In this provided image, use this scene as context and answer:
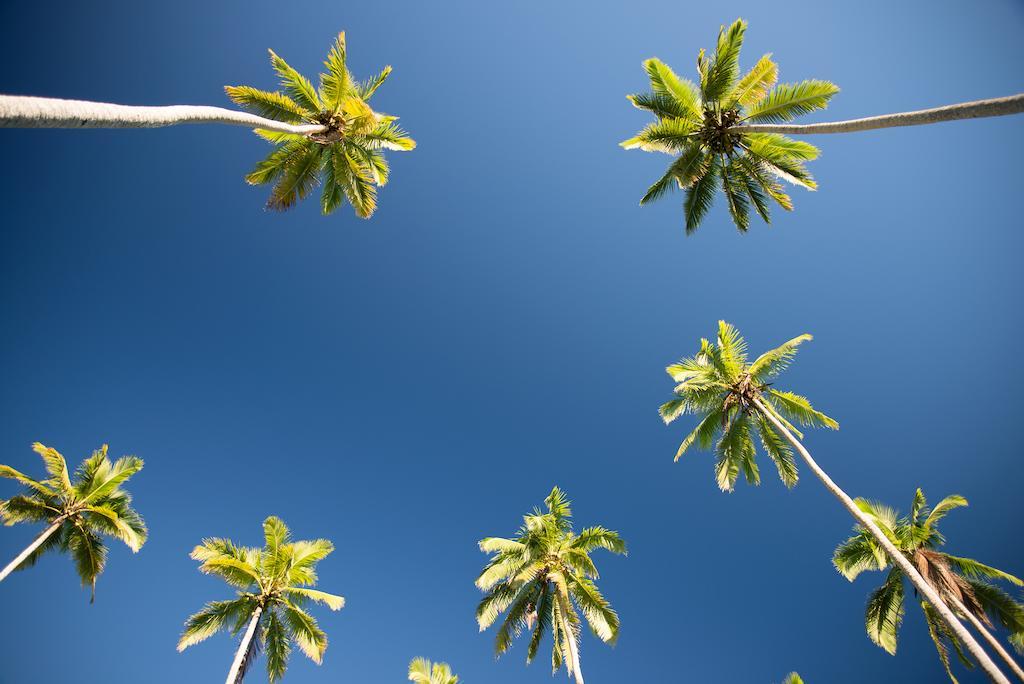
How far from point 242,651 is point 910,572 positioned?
72.1ft

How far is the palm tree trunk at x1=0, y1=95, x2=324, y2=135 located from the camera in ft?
16.5

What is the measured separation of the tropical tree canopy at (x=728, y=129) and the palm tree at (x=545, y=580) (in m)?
13.6

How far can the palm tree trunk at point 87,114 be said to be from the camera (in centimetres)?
502

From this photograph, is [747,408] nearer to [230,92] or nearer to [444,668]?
[444,668]

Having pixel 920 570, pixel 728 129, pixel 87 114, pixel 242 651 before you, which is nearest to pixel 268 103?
pixel 87 114

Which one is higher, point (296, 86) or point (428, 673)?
point (296, 86)

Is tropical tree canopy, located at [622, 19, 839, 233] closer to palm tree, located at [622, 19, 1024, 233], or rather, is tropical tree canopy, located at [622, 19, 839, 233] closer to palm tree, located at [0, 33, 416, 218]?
palm tree, located at [622, 19, 1024, 233]

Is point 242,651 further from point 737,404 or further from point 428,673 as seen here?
point 737,404

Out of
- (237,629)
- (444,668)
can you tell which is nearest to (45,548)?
(237,629)

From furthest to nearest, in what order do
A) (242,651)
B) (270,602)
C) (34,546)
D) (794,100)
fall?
(34,546), (270,602), (242,651), (794,100)

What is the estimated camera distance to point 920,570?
15.0m

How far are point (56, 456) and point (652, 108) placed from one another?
28.6 meters

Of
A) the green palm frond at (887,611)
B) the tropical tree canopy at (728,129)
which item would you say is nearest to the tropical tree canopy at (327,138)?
the tropical tree canopy at (728,129)

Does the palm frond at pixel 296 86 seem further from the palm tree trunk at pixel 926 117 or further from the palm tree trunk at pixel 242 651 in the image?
the palm tree trunk at pixel 242 651
